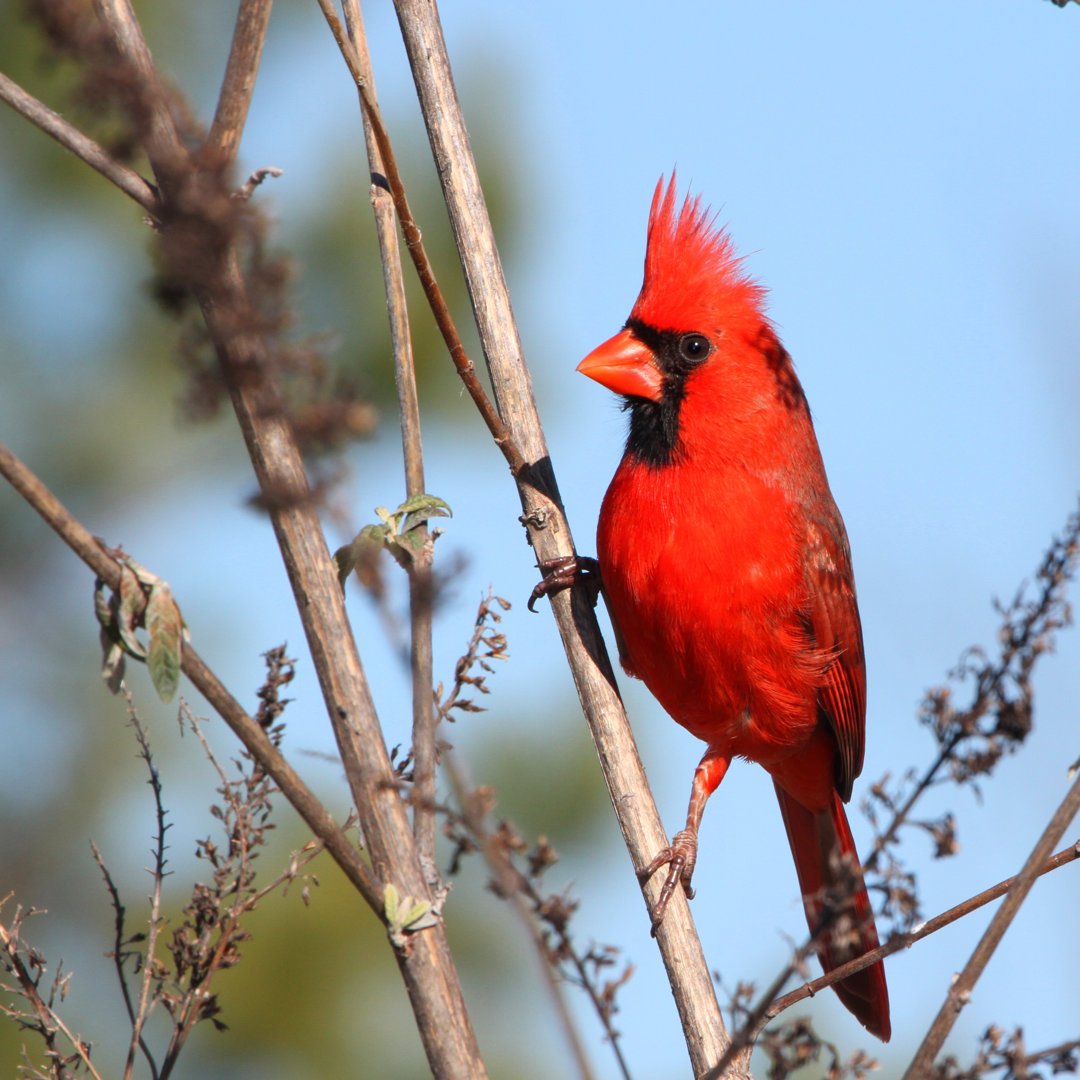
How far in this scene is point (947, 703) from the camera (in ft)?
3.58

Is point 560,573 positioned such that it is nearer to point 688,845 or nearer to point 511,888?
point 688,845

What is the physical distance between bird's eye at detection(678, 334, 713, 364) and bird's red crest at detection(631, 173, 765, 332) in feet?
0.08

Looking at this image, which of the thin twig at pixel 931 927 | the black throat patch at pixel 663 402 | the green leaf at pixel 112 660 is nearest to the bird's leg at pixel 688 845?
the thin twig at pixel 931 927

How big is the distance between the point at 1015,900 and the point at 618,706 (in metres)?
0.89

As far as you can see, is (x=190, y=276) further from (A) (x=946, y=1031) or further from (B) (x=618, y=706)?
(B) (x=618, y=706)

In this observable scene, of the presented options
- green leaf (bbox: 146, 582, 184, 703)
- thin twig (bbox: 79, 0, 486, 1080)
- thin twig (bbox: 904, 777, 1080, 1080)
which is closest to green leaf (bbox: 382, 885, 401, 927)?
thin twig (bbox: 79, 0, 486, 1080)

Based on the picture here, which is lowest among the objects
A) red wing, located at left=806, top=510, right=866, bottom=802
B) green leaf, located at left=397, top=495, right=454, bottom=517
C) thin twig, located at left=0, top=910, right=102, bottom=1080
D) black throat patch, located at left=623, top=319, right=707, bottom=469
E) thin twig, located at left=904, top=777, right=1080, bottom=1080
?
thin twig, located at left=904, top=777, right=1080, bottom=1080

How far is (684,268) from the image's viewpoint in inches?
109

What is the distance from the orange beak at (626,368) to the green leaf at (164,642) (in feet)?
5.83

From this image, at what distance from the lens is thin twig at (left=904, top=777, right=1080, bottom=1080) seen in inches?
41.6

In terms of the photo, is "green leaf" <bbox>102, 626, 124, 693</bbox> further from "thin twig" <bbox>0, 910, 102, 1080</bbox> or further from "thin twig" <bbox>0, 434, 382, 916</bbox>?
"thin twig" <bbox>0, 910, 102, 1080</bbox>

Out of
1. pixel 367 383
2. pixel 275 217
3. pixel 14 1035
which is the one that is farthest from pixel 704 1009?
pixel 14 1035

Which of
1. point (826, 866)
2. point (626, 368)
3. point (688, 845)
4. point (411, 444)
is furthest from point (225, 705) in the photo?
point (826, 866)

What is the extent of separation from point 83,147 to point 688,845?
6.10 feet
